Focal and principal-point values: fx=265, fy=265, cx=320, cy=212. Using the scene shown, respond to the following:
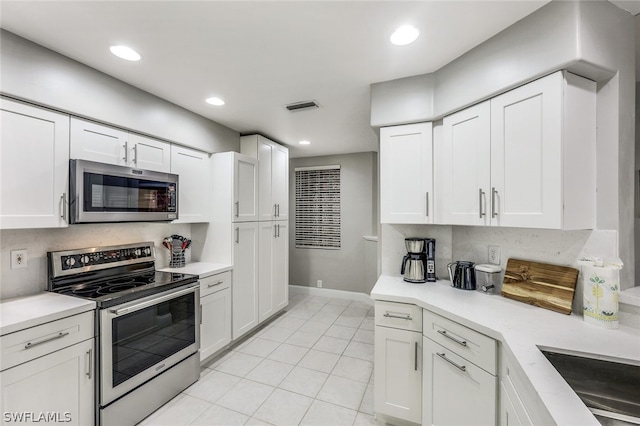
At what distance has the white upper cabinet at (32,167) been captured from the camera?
152cm

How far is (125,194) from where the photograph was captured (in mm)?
2068

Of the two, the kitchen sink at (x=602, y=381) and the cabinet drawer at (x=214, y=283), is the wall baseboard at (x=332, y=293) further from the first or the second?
the kitchen sink at (x=602, y=381)

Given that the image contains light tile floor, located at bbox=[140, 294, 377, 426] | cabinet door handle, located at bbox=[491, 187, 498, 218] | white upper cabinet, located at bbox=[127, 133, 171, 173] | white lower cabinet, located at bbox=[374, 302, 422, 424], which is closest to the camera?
cabinet door handle, located at bbox=[491, 187, 498, 218]

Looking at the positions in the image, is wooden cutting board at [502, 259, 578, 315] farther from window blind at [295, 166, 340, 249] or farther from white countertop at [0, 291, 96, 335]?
window blind at [295, 166, 340, 249]

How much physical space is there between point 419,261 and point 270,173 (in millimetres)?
2260

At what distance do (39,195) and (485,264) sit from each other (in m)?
2.98

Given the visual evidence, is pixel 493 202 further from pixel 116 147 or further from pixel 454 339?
pixel 116 147

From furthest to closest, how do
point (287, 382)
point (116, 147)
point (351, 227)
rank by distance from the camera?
point (351, 227)
point (287, 382)
point (116, 147)

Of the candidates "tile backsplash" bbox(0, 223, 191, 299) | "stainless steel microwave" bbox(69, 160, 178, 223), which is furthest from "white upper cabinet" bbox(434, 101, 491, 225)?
"tile backsplash" bbox(0, 223, 191, 299)

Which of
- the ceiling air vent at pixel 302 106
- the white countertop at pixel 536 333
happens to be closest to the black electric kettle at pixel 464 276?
the white countertop at pixel 536 333

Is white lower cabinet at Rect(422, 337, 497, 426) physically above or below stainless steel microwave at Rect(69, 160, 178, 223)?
below

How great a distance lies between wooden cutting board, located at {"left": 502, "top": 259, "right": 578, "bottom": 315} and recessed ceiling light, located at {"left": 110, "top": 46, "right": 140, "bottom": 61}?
282cm

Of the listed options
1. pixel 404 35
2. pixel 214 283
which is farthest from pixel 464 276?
pixel 214 283

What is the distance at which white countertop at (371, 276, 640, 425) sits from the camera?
805 mm
